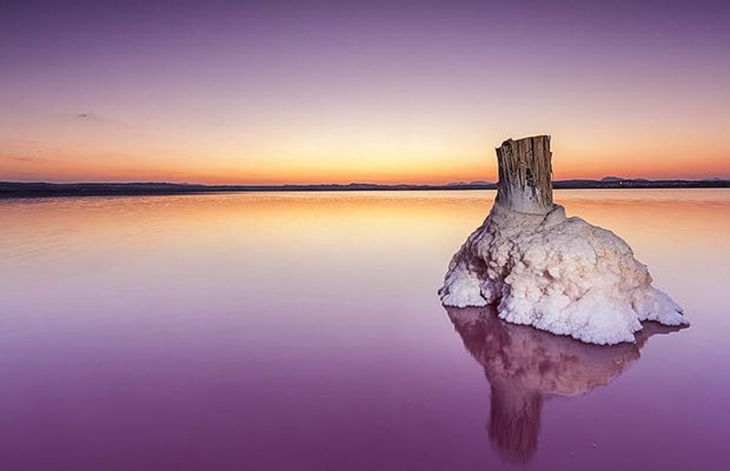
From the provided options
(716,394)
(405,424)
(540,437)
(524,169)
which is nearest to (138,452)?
(405,424)

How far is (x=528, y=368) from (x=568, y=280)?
171 cm

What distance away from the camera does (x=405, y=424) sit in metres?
4.07

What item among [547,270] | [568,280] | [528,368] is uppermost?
[547,270]

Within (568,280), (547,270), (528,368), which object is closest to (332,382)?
(528,368)

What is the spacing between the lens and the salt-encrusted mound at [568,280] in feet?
20.0

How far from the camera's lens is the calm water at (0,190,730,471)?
3.64m

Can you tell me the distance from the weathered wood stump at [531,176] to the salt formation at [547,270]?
2cm

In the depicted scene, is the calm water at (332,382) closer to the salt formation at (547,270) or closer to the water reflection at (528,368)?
the water reflection at (528,368)

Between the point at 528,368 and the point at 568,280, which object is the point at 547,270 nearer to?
the point at 568,280

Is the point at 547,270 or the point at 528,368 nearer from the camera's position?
the point at 528,368

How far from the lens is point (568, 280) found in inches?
248

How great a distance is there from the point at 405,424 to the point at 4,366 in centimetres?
483

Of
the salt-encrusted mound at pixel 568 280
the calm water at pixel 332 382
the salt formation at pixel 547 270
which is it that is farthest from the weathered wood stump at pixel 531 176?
the calm water at pixel 332 382

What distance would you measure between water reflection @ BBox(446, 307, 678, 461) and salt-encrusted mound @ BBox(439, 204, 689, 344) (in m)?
0.23
